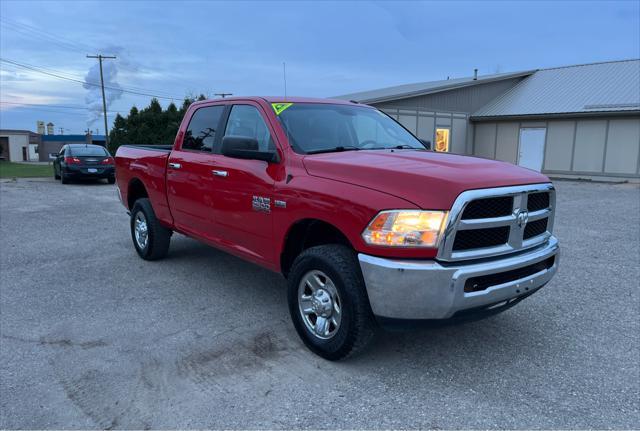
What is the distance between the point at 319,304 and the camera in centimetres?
356

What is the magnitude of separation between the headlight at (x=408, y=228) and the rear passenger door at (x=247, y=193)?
1.24m

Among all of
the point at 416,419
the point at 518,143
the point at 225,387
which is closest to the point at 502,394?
the point at 416,419

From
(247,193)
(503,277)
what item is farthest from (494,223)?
(247,193)

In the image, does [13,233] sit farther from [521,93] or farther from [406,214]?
[521,93]

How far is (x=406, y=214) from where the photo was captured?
9.91 ft

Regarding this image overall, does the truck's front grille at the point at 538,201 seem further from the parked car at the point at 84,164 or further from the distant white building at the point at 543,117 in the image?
the distant white building at the point at 543,117

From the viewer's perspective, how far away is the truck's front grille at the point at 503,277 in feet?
10.0

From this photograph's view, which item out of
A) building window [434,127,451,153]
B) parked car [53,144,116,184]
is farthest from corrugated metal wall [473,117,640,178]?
parked car [53,144,116,184]

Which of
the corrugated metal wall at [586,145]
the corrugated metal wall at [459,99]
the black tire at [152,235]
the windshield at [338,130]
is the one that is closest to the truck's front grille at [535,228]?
the windshield at [338,130]

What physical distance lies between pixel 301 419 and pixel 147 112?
44.9m

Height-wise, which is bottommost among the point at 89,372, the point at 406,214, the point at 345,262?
the point at 89,372

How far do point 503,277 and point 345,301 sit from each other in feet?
3.59

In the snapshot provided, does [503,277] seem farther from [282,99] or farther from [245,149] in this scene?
[282,99]

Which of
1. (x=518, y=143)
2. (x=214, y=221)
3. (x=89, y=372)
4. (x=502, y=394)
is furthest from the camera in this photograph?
(x=518, y=143)
